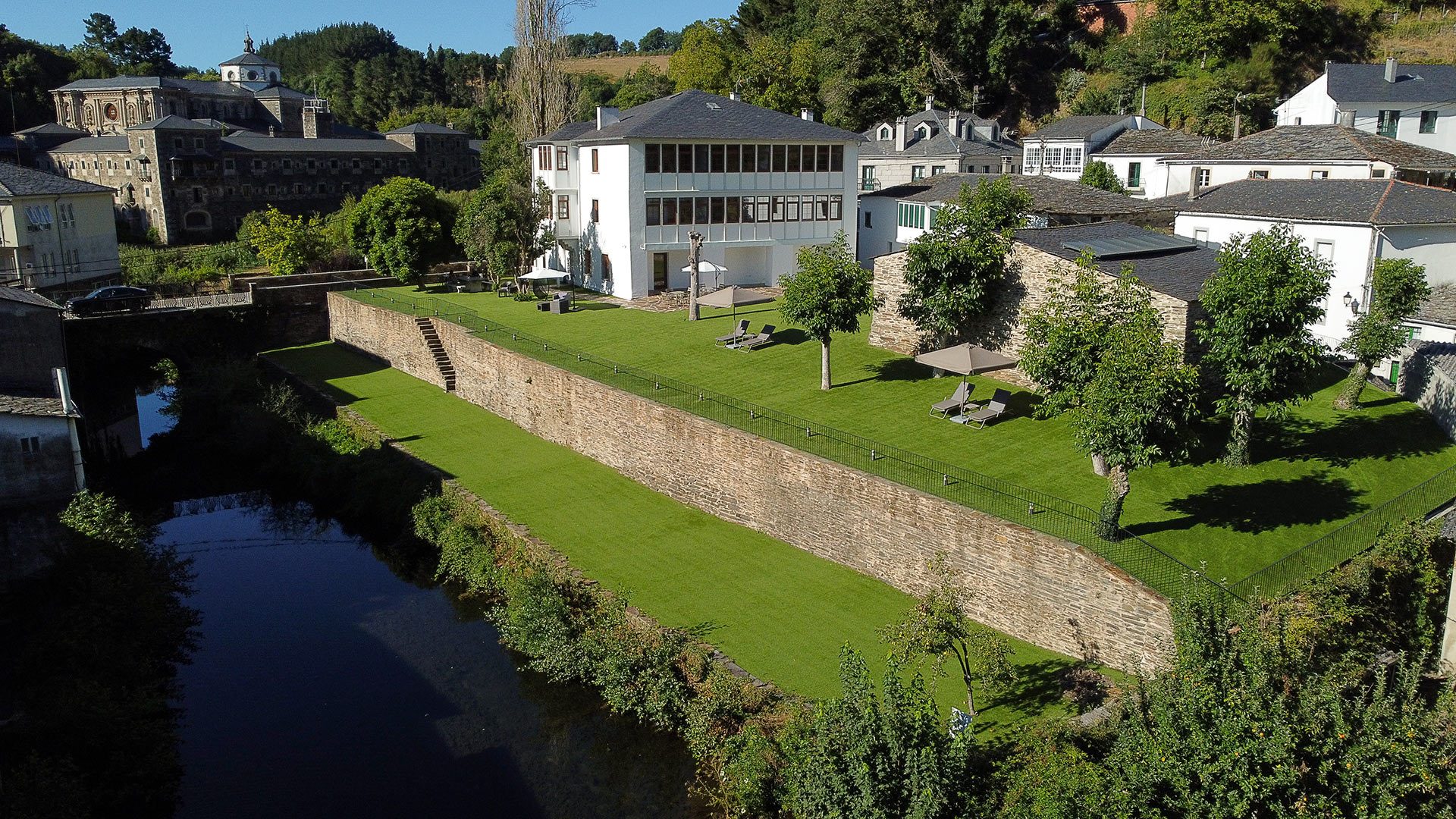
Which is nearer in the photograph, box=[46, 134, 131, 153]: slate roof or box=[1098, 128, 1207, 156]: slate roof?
box=[1098, 128, 1207, 156]: slate roof

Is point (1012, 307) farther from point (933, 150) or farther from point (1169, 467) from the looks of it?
point (933, 150)

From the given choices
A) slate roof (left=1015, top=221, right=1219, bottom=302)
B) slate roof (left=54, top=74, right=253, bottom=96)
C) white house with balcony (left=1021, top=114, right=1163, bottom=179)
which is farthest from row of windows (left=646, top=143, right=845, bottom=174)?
slate roof (left=54, top=74, right=253, bottom=96)

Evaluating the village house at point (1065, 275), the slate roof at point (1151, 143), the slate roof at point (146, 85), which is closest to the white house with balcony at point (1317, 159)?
the slate roof at point (1151, 143)

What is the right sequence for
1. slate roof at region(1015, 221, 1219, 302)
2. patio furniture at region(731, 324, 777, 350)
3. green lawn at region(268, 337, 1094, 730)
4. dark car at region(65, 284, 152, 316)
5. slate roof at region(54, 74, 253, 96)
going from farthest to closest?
slate roof at region(54, 74, 253, 96) → dark car at region(65, 284, 152, 316) → patio furniture at region(731, 324, 777, 350) → slate roof at region(1015, 221, 1219, 302) → green lawn at region(268, 337, 1094, 730)

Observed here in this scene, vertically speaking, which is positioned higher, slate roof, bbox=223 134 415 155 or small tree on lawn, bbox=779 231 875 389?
slate roof, bbox=223 134 415 155

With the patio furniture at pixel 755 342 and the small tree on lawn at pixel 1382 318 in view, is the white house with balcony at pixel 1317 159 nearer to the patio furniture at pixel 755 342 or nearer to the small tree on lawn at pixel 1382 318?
the small tree on lawn at pixel 1382 318

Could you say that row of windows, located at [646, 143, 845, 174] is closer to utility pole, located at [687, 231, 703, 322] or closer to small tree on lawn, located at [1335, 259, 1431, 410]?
utility pole, located at [687, 231, 703, 322]

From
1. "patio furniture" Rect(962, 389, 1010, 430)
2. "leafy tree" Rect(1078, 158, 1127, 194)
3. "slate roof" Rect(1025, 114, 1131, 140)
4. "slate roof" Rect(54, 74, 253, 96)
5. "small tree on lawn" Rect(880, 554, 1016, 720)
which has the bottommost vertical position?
"small tree on lawn" Rect(880, 554, 1016, 720)

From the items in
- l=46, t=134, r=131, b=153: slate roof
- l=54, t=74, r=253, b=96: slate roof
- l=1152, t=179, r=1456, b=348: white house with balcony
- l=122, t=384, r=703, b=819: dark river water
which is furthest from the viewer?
l=54, t=74, r=253, b=96: slate roof
